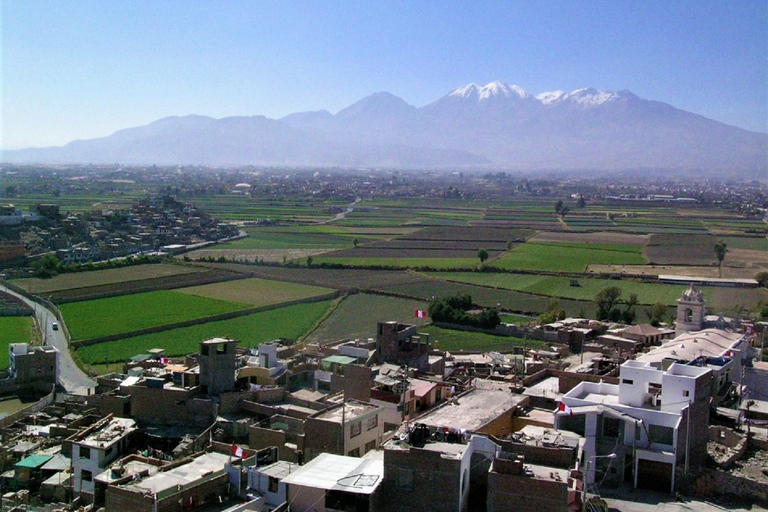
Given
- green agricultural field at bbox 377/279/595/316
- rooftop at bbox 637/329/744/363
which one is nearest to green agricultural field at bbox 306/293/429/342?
green agricultural field at bbox 377/279/595/316

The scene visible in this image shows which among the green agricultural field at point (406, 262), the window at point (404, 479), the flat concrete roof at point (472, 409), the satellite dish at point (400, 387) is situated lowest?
the green agricultural field at point (406, 262)

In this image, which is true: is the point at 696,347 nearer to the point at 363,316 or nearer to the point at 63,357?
the point at 363,316

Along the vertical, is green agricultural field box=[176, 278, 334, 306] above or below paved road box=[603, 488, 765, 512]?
below

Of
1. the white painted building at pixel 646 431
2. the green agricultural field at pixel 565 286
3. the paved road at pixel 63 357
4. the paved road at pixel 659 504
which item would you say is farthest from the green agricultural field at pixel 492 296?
the paved road at pixel 659 504

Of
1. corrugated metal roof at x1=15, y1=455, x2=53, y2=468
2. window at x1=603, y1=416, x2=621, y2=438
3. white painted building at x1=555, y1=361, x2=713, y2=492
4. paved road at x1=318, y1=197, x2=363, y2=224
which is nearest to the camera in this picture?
white painted building at x1=555, y1=361, x2=713, y2=492

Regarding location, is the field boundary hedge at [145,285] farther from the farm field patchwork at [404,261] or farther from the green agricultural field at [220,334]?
the farm field patchwork at [404,261]

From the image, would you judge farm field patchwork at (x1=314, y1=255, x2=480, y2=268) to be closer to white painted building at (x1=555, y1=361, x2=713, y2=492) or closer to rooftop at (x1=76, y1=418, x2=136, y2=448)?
rooftop at (x1=76, y1=418, x2=136, y2=448)
